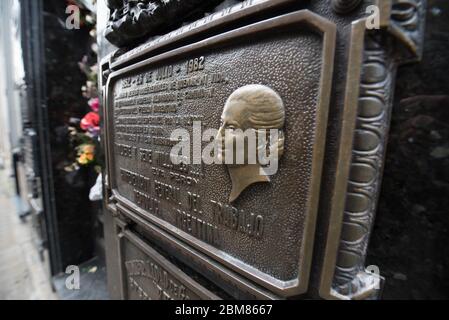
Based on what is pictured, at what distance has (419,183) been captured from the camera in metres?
0.61

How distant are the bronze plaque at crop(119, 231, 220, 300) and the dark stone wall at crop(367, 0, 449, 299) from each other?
0.57 metres

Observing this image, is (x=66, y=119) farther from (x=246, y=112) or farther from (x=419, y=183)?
(x=419, y=183)

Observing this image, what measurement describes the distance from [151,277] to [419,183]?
1106 mm

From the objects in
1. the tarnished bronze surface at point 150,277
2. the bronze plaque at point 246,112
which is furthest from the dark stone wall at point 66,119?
the bronze plaque at point 246,112

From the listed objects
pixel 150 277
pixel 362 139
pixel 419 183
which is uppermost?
pixel 362 139

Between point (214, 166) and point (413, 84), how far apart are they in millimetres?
549

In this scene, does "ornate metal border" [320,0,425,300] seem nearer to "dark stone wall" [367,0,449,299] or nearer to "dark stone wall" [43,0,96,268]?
"dark stone wall" [367,0,449,299]

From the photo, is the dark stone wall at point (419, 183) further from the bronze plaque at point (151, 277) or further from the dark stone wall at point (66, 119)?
the dark stone wall at point (66, 119)

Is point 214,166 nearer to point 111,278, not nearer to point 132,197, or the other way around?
point 132,197

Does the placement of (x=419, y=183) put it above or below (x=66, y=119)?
below

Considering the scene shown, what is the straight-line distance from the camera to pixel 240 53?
2.22 feet

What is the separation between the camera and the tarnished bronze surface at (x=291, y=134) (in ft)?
1.67

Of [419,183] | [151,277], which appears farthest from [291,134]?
[151,277]
